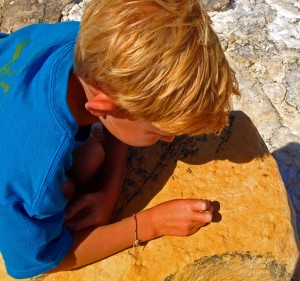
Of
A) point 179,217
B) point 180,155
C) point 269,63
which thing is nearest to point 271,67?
point 269,63

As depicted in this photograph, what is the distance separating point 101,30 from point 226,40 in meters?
1.87

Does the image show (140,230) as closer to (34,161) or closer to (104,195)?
(104,195)

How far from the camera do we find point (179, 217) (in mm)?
1751

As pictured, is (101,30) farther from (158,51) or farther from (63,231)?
(63,231)

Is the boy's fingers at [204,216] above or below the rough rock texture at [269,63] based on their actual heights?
above

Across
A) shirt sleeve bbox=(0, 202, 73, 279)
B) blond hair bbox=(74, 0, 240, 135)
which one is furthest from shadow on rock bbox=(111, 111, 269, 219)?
blond hair bbox=(74, 0, 240, 135)

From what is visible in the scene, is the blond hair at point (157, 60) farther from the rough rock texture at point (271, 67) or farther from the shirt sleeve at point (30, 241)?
the rough rock texture at point (271, 67)

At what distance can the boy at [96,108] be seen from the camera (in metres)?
1.40

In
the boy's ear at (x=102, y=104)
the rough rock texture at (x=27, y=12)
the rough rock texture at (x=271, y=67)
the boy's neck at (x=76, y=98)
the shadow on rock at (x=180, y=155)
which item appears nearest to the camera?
the boy's ear at (x=102, y=104)

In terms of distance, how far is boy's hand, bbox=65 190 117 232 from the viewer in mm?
1837

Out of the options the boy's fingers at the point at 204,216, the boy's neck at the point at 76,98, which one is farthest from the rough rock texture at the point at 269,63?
the boy's neck at the point at 76,98

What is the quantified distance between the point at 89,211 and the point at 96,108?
46 centimetres

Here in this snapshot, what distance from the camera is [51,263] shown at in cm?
167

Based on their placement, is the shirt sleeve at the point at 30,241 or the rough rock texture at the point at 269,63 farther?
the rough rock texture at the point at 269,63
